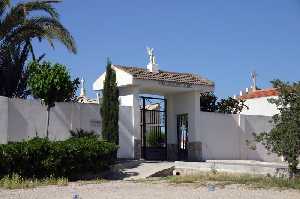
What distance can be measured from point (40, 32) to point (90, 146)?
6244mm

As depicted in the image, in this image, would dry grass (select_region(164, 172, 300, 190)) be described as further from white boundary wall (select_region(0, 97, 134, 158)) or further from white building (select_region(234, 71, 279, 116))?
white building (select_region(234, 71, 279, 116))

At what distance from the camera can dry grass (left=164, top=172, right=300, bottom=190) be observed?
16.1 meters

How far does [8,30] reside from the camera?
23203 mm

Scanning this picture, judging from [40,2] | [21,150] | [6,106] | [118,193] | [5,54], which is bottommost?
[118,193]

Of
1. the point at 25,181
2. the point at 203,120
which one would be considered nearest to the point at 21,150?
the point at 25,181

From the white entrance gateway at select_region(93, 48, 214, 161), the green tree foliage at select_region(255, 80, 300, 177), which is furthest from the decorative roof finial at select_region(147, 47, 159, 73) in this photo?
the green tree foliage at select_region(255, 80, 300, 177)

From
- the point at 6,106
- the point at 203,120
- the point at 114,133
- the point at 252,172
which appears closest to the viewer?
the point at 252,172

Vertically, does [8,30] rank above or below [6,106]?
above

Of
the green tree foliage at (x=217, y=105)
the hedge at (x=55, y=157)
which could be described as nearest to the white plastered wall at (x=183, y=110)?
the green tree foliage at (x=217, y=105)

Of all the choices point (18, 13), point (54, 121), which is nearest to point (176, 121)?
point (54, 121)

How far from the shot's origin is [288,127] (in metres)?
17.7

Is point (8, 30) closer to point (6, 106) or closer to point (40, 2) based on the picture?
point (40, 2)

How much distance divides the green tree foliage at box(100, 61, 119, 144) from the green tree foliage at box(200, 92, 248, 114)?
8.24 meters

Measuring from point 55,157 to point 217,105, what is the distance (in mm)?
14329
